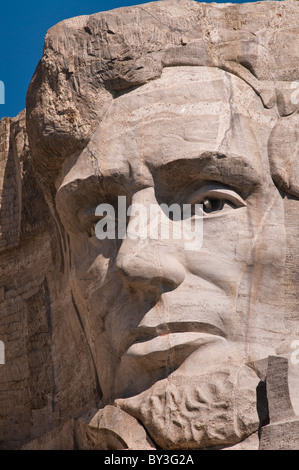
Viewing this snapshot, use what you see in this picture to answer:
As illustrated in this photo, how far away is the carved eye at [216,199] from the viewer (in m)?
8.16

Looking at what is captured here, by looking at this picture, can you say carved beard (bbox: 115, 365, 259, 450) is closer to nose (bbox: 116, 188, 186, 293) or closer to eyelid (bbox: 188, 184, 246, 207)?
nose (bbox: 116, 188, 186, 293)

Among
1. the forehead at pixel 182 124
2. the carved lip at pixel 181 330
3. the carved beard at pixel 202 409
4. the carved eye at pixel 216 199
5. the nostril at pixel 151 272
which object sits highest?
the forehead at pixel 182 124

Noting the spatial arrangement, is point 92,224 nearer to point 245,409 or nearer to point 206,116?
point 206,116

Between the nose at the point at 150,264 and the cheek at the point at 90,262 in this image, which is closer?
the nose at the point at 150,264

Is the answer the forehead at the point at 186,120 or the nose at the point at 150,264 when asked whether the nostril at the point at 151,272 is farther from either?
the forehead at the point at 186,120

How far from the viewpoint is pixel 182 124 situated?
818 cm

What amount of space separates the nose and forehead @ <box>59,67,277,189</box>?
1.42 ft

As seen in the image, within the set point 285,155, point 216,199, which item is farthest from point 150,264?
point 285,155

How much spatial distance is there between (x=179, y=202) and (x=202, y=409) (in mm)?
1221

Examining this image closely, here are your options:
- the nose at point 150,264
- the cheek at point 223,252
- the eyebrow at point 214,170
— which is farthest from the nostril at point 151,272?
the eyebrow at point 214,170

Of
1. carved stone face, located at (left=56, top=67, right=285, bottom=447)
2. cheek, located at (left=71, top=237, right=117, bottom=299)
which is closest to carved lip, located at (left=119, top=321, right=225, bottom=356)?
carved stone face, located at (left=56, top=67, right=285, bottom=447)

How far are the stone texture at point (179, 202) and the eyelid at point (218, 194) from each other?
0.01 meters

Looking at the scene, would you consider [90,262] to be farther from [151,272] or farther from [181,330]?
[181,330]

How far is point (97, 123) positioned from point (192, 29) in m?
0.76
